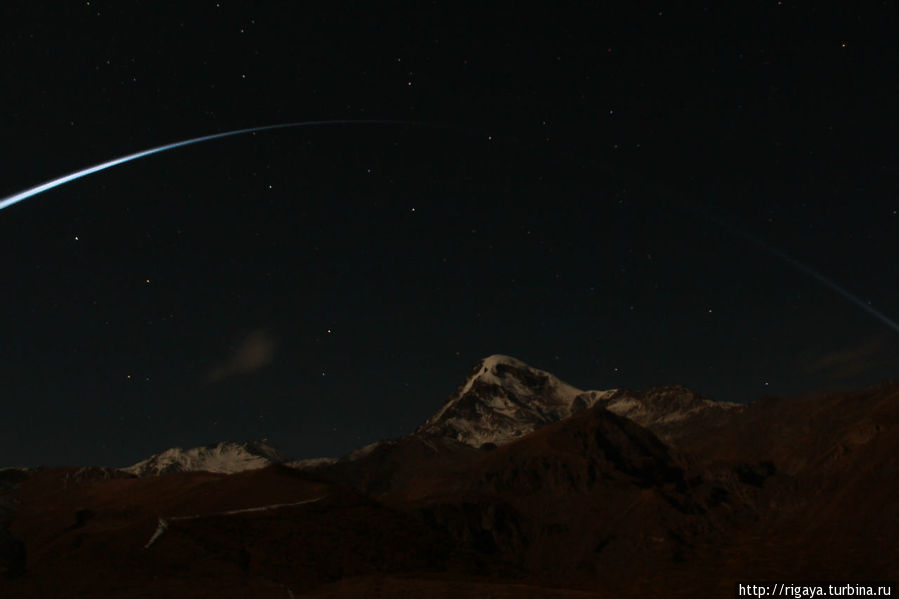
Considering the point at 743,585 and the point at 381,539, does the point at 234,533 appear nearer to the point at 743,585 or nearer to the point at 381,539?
the point at 381,539

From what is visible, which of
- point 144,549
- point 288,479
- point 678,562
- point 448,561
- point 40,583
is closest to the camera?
point 40,583


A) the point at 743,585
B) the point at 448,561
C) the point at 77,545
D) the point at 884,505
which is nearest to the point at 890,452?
the point at 884,505

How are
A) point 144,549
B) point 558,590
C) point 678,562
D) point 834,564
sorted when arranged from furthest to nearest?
1. point 678,562
2. point 834,564
3. point 144,549
4. point 558,590

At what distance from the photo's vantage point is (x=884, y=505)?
548 ft

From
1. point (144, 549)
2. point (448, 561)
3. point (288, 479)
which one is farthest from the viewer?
point (288, 479)

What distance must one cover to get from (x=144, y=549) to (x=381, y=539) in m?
21.8

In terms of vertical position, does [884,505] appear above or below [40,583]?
below

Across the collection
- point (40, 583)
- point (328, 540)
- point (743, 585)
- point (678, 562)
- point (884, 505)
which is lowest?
point (678, 562)

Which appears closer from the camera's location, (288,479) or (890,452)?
(288,479)

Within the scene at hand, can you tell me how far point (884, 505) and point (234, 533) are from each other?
153 metres

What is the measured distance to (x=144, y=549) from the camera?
65875 mm

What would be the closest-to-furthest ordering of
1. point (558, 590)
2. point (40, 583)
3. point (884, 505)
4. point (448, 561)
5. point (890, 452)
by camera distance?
point (558, 590) < point (40, 583) < point (448, 561) < point (884, 505) < point (890, 452)

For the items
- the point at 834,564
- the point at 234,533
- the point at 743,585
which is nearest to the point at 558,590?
the point at 743,585

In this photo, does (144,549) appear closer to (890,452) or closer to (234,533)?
(234,533)
